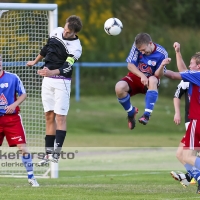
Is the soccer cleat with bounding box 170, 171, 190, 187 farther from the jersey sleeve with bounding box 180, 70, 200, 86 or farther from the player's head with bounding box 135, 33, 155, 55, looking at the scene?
the player's head with bounding box 135, 33, 155, 55

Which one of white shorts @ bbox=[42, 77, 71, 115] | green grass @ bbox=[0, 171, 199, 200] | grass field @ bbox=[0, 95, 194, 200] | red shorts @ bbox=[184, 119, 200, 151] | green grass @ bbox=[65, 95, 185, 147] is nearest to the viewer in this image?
green grass @ bbox=[0, 171, 199, 200]

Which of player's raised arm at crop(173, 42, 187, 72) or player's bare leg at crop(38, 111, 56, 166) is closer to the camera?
player's raised arm at crop(173, 42, 187, 72)

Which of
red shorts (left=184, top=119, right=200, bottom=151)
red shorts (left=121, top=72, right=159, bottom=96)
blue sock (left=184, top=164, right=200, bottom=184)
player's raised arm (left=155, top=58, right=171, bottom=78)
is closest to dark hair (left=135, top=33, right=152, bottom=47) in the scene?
player's raised arm (left=155, top=58, right=171, bottom=78)

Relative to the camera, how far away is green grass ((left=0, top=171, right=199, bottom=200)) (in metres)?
11.1

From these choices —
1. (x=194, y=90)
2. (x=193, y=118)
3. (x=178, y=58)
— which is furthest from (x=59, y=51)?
(x=193, y=118)

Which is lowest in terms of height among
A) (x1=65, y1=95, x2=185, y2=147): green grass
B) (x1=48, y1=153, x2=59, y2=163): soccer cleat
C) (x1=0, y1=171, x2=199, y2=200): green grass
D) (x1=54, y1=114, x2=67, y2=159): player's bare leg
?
(x1=65, y1=95, x2=185, y2=147): green grass

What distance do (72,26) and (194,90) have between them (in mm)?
2730

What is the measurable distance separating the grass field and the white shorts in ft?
4.90

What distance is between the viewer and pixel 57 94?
43.6 feet

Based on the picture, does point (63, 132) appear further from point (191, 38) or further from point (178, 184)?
point (191, 38)

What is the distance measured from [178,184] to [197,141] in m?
2.69

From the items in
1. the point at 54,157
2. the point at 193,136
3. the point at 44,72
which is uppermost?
the point at 44,72

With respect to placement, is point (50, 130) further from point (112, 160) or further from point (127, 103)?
point (112, 160)

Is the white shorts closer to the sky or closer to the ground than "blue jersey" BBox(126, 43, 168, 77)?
closer to the ground
